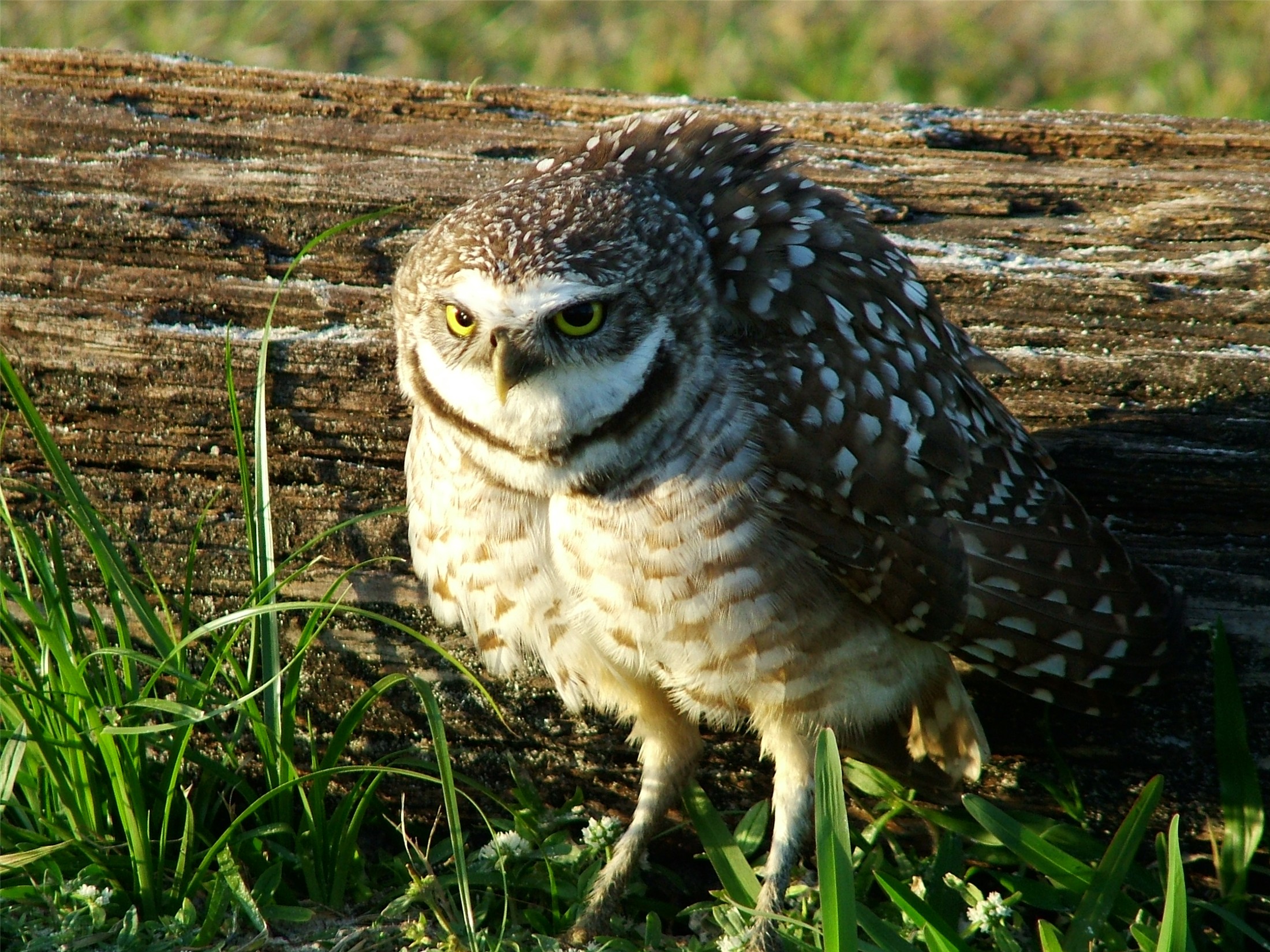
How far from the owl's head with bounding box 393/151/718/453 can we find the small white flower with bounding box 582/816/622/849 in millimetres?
1111

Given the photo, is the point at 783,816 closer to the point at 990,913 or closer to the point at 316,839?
the point at 990,913

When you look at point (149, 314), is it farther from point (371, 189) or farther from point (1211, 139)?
point (1211, 139)

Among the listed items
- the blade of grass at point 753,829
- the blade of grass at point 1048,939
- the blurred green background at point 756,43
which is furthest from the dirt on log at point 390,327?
the blurred green background at point 756,43

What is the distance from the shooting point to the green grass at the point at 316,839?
2582 millimetres

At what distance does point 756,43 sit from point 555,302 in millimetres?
4831

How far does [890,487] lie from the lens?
8.41 ft

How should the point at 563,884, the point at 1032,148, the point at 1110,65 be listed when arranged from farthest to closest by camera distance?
the point at 1110,65 < the point at 1032,148 < the point at 563,884

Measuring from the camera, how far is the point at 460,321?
7.97 ft

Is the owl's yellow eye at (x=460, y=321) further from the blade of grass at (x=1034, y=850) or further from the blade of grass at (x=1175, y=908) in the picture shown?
the blade of grass at (x=1175, y=908)

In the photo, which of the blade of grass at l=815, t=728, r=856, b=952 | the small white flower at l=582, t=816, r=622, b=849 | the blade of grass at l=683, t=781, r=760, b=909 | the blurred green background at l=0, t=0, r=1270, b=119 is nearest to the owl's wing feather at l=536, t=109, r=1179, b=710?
the blade of grass at l=815, t=728, r=856, b=952

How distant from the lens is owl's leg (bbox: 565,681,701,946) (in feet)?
9.39

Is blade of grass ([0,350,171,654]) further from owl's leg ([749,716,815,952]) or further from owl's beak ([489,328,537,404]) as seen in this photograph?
owl's leg ([749,716,815,952])

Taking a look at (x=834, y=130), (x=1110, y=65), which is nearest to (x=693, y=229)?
(x=834, y=130)

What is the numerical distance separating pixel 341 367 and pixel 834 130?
1.57 m
